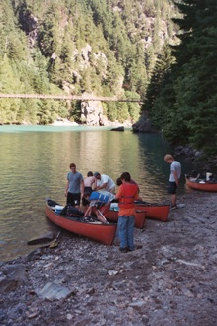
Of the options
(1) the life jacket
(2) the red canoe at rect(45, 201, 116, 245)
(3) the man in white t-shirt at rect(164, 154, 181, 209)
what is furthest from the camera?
(3) the man in white t-shirt at rect(164, 154, 181, 209)

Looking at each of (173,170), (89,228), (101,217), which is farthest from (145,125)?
(89,228)

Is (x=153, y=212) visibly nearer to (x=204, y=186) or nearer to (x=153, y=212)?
(x=153, y=212)

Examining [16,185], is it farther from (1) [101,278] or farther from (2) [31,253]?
(1) [101,278]

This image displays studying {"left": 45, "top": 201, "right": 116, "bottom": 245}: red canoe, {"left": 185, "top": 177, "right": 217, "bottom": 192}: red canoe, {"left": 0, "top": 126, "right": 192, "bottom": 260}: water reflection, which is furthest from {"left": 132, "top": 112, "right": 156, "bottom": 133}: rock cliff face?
{"left": 45, "top": 201, "right": 116, "bottom": 245}: red canoe

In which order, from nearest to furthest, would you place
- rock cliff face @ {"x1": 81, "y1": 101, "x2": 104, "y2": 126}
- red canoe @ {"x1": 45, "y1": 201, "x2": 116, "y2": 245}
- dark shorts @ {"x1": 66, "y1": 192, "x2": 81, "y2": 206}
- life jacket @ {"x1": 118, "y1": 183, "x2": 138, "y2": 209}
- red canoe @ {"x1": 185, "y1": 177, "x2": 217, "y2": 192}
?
life jacket @ {"x1": 118, "y1": 183, "x2": 138, "y2": 209} < red canoe @ {"x1": 45, "y1": 201, "x2": 116, "y2": 245} < dark shorts @ {"x1": 66, "y1": 192, "x2": 81, "y2": 206} < red canoe @ {"x1": 185, "y1": 177, "x2": 217, "y2": 192} < rock cliff face @ {"x1": 81, "y1": 101, "x2": 104, "y2": 126}

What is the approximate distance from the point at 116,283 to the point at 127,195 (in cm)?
286

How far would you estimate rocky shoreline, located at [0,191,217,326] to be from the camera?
25.5 ft

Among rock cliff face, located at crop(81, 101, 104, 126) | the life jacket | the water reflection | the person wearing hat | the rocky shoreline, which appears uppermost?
rock cliff face, located at crop(81, 101, 104, 126)

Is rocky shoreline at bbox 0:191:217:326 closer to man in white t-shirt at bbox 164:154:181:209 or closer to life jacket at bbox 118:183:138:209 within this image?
life jacket at bbox 118:183:138:209

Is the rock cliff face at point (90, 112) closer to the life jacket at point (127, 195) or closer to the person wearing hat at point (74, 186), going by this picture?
the person wearing hat at point (74, 186)

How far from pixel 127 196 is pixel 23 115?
122668mm

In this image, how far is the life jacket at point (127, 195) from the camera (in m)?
11.2

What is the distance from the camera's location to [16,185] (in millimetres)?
25828

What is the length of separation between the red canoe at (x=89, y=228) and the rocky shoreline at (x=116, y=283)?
0.28 m
